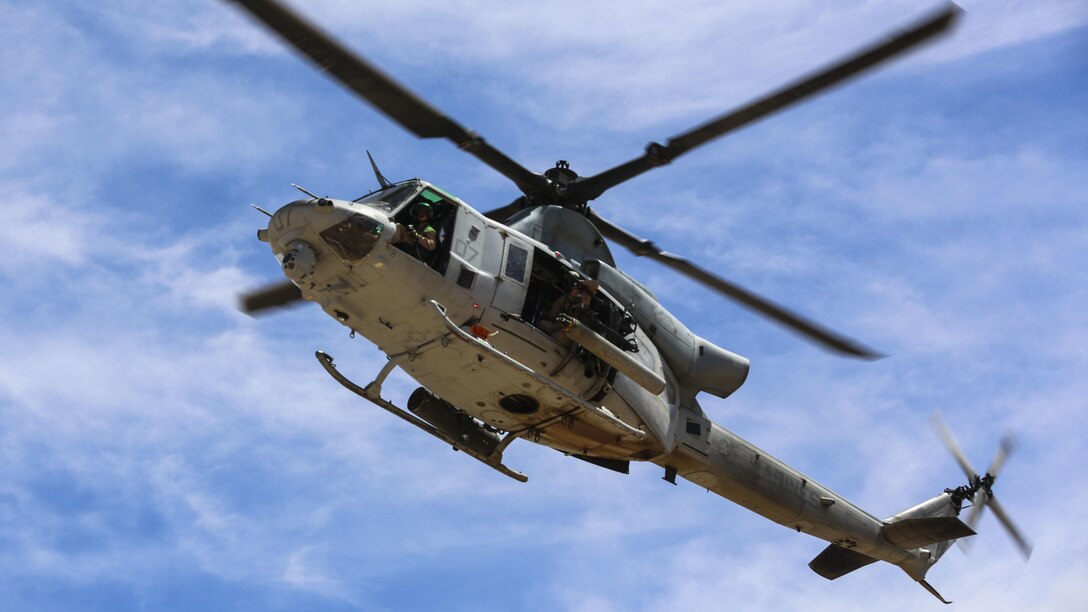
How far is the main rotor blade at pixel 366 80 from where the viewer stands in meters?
15.8

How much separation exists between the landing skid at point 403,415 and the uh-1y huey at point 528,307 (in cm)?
2

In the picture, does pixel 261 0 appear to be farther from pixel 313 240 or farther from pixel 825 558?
pixel 825 558

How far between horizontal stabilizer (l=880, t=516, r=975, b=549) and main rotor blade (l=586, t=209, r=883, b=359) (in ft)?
16.5

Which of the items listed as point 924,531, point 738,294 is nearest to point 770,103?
point 738,294

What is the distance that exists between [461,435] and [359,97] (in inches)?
234

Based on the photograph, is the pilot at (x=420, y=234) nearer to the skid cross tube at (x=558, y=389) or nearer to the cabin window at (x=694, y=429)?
the skid cross tube at (x=558, y=389)

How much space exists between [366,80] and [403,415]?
529 cm

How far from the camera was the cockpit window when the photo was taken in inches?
673

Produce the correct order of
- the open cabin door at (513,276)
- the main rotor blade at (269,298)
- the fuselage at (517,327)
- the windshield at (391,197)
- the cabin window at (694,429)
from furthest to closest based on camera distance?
1. the cabin window at (694,429)
2. the main rotor blade at (269,298)
3. the open cabin door at (513,276)
4. the windshield at (391,197)
5. the fuselage at (517,327)

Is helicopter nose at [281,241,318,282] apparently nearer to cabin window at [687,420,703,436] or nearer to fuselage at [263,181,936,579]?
fuselage at [263,181,936,579]

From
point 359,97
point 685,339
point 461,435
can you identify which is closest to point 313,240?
point 359,97

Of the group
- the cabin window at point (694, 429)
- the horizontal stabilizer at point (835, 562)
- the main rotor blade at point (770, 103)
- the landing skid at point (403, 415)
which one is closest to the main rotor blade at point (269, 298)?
the landing skid at point (403, 415)

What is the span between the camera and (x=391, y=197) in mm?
17922

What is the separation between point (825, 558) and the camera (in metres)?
25.4
